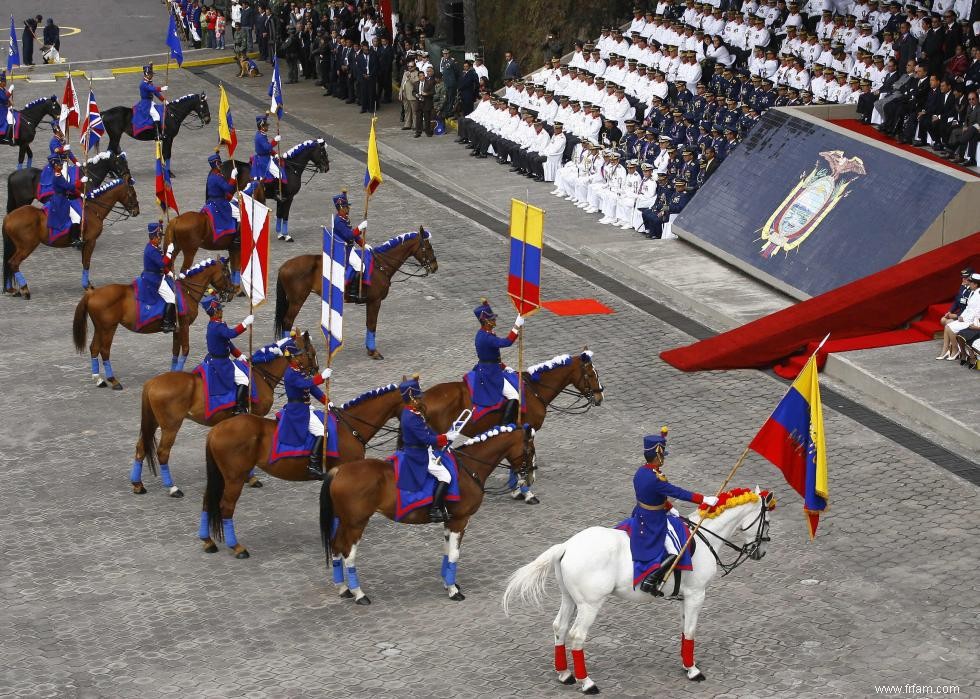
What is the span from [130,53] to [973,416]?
3899cm

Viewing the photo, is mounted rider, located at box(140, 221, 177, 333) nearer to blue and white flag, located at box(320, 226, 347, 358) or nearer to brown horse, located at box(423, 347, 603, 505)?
blue and white flag, located at box(320, 226, 347, 358)

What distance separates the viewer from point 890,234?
24.2 metres

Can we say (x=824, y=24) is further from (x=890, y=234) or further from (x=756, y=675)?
(x=756, y=675)

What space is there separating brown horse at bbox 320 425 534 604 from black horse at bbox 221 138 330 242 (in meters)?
14.4

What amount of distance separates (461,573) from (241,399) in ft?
12.9

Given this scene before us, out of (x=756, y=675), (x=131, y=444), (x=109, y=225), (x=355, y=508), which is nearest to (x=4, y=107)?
(x=109, y=225)

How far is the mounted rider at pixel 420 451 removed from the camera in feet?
49.0

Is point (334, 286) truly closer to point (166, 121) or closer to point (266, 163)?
point (266, 163)

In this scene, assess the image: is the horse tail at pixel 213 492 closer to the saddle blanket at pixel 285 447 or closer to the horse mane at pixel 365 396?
the saddle blanket at pixel 285 447

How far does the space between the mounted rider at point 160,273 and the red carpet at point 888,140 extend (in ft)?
43.3

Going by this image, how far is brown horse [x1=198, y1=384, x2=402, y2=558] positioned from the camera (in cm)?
1623

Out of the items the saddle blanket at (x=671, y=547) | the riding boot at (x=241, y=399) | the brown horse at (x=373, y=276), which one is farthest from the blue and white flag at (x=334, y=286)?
the saddle blanket at (x=671, y=547)

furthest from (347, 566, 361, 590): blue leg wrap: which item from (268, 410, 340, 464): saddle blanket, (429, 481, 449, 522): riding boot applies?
(268, 410, 340, 464): saddle blanket

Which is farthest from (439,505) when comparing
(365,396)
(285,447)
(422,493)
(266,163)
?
(266,163)
